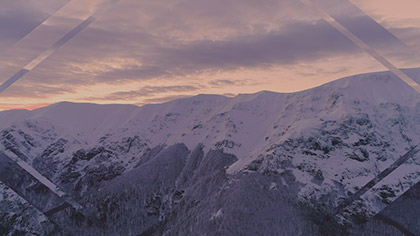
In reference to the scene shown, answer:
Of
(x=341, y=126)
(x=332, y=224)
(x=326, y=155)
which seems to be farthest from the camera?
(x=341, y=126)

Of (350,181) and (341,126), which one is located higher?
(341,126)

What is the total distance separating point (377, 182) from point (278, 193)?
64555 millimetres

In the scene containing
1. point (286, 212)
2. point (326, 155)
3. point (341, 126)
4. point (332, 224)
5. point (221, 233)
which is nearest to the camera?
point (221, 233)

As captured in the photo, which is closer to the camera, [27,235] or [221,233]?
[221,233]

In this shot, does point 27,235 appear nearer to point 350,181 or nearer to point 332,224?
point 332,224

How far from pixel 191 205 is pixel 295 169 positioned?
57.2m

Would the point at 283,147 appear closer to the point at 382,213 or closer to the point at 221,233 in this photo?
the point at 382,213

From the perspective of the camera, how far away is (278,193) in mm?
149125

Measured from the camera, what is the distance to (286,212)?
449ft

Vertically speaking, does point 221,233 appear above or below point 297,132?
below

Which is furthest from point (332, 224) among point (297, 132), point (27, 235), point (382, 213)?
point (27, 235)

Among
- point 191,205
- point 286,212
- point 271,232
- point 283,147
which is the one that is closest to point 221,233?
point 271,232

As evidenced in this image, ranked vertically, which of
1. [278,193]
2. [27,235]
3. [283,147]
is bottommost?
[27,235]

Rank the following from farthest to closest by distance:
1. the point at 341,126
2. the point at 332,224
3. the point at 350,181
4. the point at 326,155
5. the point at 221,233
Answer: the point at 341,126 → the point at 326,155 → the point at 350,181 → the point at 332,224 → the point at 221,233
